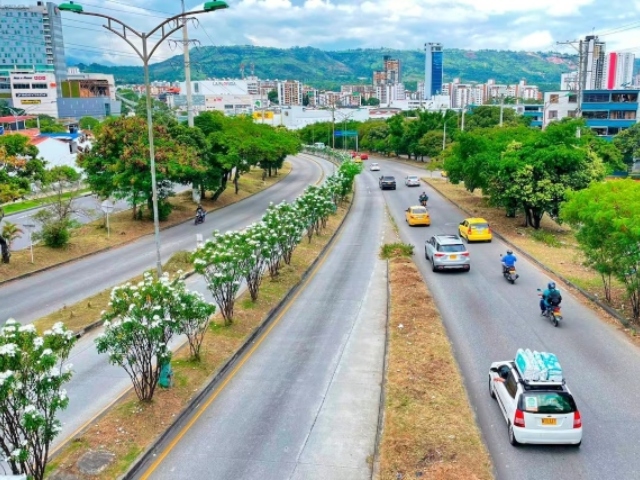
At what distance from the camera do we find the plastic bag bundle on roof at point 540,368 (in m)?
11.0

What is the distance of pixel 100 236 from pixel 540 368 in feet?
88.0

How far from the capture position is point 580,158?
105 ft

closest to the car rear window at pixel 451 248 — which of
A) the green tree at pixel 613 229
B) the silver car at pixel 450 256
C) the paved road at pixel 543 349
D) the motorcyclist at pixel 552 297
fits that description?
the silver car at pixel 450 256

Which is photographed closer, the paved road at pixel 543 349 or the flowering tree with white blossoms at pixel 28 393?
the flowering tree with white blossoms at pixel 28 393

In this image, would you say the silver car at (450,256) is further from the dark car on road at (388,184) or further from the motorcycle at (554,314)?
the dark car on road at (388,184)

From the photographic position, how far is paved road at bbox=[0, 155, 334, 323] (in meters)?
21.0

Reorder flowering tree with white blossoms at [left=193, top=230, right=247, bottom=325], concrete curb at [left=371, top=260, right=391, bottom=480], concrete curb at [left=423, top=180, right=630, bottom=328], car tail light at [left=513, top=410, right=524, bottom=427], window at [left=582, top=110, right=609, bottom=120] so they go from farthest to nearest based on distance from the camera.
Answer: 1. window at [left=582, top=110, right=609, bottom=120]
2. concrete curb at [left=423, top=180, right=630, bottom=328]
3. flowering tree with white blossoms at [left=193, top=230, right=247, bottom=325]
4. car tail light at [left=513, top=410, right=524, bottom=427]
5. concrete curb at [left=371, top=260, right=391, bottom=480]

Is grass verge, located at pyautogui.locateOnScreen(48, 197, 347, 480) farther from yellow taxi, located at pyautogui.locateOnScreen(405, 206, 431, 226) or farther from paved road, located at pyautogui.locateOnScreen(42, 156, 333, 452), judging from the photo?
yellow taxi, located at pyautogui.locateOnScreen(405, 206, 431, 226)

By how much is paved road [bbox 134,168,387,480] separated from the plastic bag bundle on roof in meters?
3.21

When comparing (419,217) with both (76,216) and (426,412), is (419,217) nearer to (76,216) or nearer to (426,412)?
(76,216)

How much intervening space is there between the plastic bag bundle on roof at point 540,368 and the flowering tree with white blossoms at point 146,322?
Result: 694cm

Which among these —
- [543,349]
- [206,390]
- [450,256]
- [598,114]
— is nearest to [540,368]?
[543,349]

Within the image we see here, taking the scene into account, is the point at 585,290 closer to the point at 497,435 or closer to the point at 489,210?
the point at 497,435

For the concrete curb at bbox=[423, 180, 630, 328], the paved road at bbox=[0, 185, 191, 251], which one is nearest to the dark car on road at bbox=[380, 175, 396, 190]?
the paved road at bbox=[0, 185, 191, 251]
